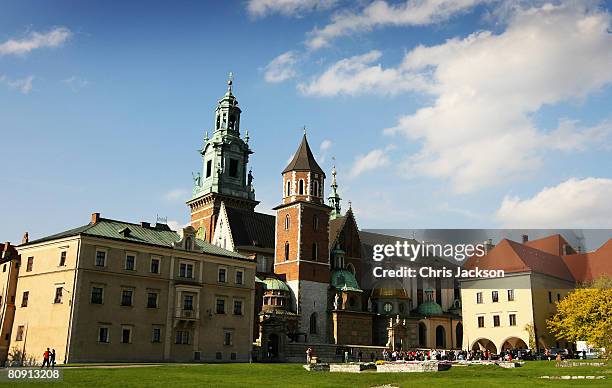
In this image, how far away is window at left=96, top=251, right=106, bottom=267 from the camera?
169 feet

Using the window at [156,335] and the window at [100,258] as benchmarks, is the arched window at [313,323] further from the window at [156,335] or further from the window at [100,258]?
the window at [100,258]

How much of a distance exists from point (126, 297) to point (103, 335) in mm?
3390

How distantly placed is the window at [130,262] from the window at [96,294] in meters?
2.75

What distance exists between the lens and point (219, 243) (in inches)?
3344

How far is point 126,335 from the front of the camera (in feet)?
170

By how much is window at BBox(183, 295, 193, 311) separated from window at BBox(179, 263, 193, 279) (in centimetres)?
177

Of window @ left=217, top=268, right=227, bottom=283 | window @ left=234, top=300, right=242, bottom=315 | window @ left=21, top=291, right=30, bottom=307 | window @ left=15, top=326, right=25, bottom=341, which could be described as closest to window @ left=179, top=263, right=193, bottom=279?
window @ left=217, top=268, right=227, bottom=283

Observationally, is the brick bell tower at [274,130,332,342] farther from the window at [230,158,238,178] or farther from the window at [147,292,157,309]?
the window at [147,292,157,309]

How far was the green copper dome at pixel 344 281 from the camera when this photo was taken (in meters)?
79.6

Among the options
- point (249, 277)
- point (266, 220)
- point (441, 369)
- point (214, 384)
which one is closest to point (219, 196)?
point (266, 220)

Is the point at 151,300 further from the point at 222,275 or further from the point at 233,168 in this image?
the point at 233,168

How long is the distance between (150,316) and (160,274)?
348 cm

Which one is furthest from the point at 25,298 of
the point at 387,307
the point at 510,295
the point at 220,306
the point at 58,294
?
the point at 510,295

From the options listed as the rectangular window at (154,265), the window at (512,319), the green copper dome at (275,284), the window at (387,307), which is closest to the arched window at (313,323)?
the green copper dome at (275,284)
